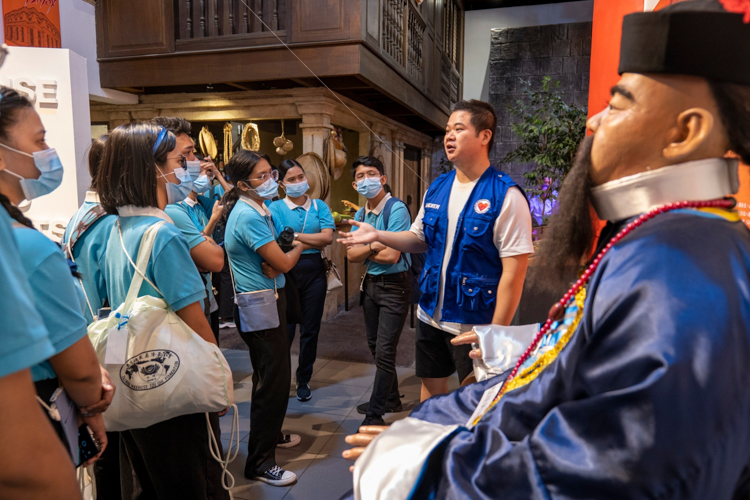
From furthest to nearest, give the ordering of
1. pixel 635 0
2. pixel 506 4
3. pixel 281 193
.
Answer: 1. pixel 506 4
2. pixel 281 193
3. pixel 635 0

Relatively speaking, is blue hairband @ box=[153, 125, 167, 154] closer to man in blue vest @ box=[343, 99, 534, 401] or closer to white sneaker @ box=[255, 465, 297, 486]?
man in blue vest @ box=[343, 99, 534, 401]

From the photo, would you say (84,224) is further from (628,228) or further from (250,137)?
(250,137)

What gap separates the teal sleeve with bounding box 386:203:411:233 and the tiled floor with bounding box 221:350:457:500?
126 cm

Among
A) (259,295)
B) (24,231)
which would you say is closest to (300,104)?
(259,295)

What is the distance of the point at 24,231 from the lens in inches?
41.3

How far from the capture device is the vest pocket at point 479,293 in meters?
2.25

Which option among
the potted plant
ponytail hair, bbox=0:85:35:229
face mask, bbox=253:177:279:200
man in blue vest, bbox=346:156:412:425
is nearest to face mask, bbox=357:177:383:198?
man in blue vest, bbox=346:156:412:425

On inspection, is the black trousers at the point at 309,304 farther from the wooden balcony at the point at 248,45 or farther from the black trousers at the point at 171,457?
the wooden balcony at the point at 248,45

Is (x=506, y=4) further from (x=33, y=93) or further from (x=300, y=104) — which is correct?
(x=33, y=93)

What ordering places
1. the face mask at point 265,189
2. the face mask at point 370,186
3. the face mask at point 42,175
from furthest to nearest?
the face mask at point 370,186
the face mask at point 265,189
the face mask at point 42,175

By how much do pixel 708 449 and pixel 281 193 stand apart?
6.65m

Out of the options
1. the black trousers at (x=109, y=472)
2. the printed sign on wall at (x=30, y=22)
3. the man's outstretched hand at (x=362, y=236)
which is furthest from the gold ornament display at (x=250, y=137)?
the black trousers at (x=109, y=472)

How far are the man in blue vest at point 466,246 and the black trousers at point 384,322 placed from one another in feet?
1.95

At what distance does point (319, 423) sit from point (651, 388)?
9.30ft
